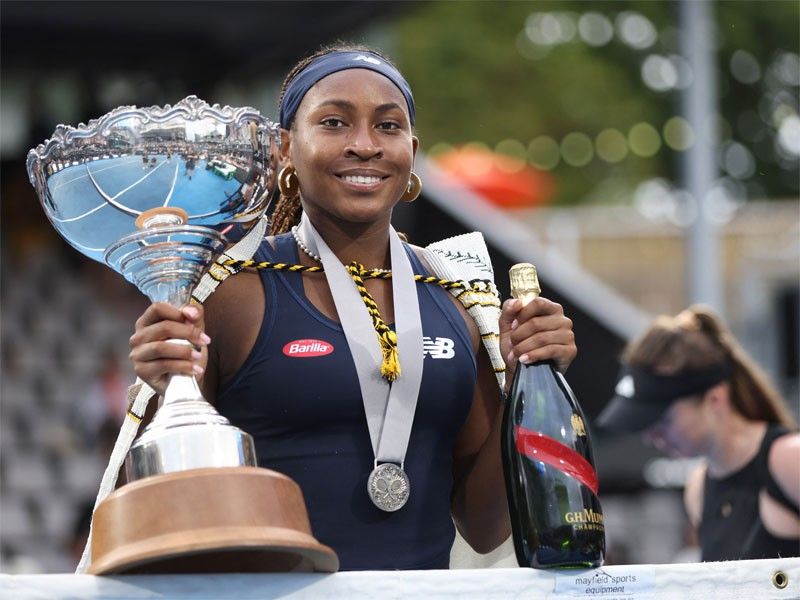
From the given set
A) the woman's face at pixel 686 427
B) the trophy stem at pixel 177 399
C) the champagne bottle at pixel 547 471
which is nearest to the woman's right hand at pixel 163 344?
the trophy stem at pixel 177 399

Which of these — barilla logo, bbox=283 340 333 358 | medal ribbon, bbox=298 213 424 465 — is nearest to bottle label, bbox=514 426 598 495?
medal ribbon, bbox=298 213 424 465

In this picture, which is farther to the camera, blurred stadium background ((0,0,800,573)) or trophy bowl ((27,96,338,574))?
blurred stadium background ((0,0,800,573))

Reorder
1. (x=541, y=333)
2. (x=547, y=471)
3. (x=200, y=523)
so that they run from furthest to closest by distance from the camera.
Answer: (x=541, y=333), (x=547, y=471), (x=200, y=523)

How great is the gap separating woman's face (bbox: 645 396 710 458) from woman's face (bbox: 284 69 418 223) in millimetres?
2708

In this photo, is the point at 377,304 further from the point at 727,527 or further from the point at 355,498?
the point at 727,527

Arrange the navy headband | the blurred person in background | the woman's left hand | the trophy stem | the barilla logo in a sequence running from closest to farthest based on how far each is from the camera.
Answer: the trophy stem → the woman's left hand → the barilla logo → the navy headband → the blurred person in background

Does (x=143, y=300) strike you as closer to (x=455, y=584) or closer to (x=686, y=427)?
(x=686, y=427)

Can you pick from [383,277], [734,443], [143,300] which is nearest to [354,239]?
[383,277]

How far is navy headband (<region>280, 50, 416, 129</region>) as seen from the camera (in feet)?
8.13

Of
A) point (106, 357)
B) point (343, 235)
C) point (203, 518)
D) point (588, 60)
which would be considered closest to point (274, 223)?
point (343, 235)

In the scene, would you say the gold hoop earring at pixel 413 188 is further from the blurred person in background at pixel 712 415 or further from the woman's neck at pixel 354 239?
the blurred person in background at pixel 712 415

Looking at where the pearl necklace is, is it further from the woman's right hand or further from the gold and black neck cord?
the woman's right hand

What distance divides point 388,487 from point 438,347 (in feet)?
0.88

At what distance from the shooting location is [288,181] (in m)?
2.56
